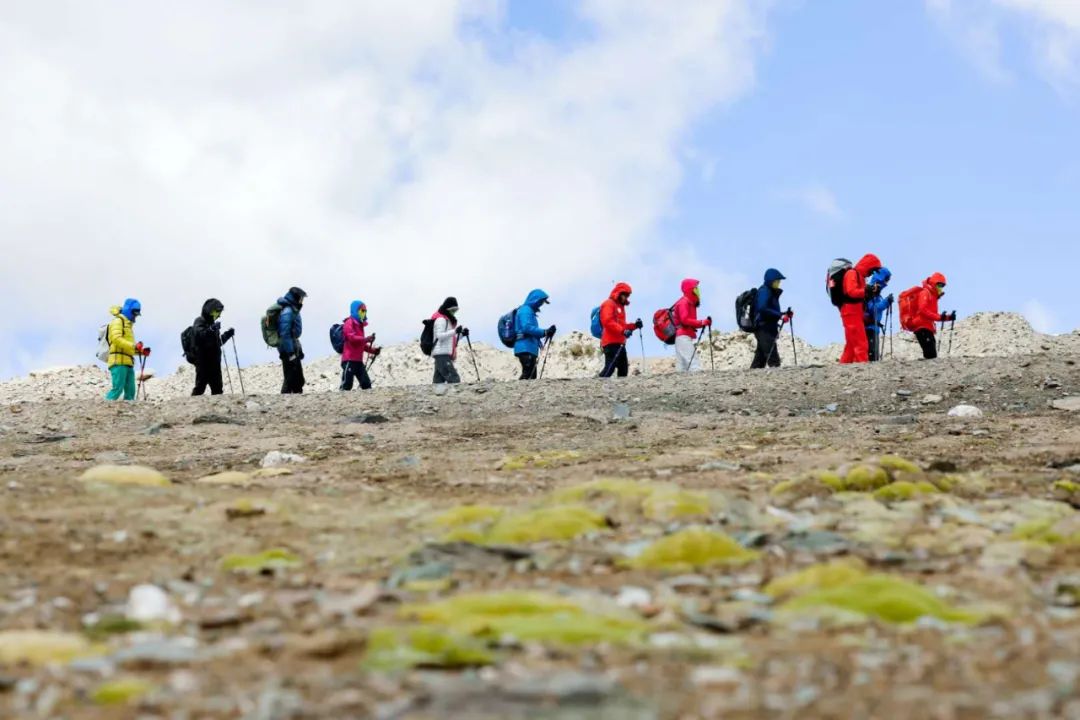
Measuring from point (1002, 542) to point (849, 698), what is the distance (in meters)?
3.51

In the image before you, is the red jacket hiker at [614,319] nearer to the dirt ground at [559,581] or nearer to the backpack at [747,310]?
the backpack at [747,310]

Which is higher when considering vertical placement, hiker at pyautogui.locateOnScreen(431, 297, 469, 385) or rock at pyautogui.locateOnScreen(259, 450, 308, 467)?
hiker at pyautogui.locateOnScreen(431, 297, 469, 385)

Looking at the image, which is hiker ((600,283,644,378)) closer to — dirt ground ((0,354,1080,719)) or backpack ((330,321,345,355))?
backpack ((330,321,345,355))

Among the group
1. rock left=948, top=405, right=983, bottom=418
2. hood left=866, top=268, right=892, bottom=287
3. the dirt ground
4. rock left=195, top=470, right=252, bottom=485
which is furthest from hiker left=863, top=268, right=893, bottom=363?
rock left=195, top=470, right=252, bottom=485

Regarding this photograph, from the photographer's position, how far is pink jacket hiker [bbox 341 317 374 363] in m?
27.5

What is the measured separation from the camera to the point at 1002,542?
781 centimetres

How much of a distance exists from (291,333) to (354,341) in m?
1.83

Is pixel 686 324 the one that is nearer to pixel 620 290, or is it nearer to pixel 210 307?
pixel 620 290

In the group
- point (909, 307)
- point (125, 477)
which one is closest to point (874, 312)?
point (909, 307)

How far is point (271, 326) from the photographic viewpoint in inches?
1035

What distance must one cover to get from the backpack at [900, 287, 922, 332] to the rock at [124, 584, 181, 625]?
22.8m

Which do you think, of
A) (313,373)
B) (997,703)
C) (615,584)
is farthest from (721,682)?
(313,373)

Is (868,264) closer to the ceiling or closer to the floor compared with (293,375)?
closer to the ceiling

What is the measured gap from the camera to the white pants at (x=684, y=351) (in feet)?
88.7
